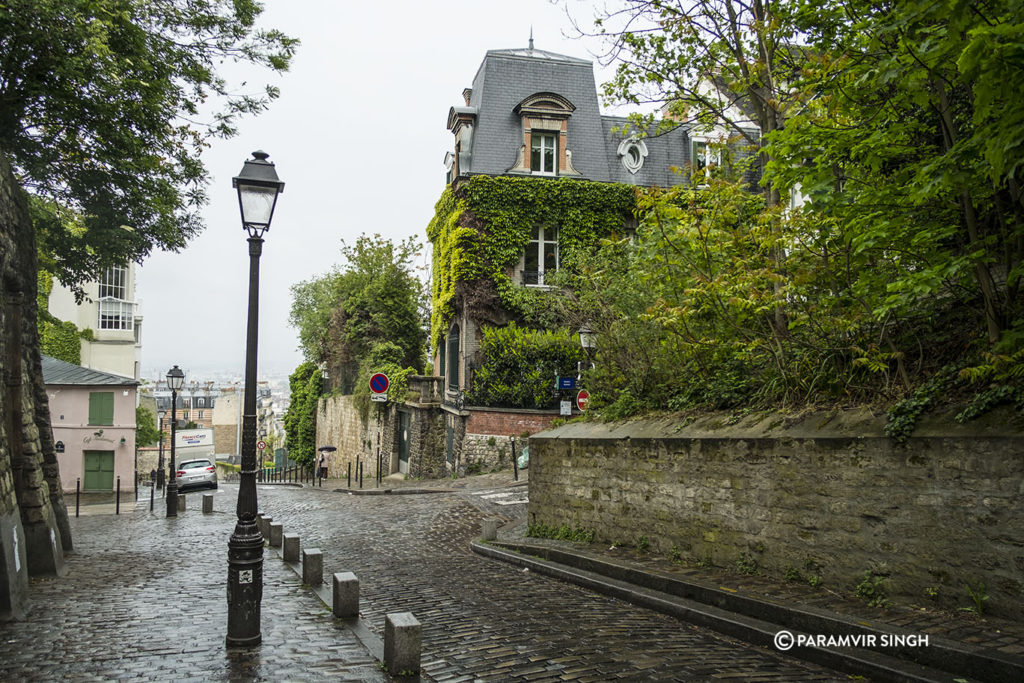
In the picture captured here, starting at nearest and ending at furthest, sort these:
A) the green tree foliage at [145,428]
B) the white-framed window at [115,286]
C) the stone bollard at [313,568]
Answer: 1. the stone bollard at [313,568]
2. the white-framed window at [115,286]
3. the green tree foliage at [145,428]

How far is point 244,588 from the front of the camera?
21.3 ft

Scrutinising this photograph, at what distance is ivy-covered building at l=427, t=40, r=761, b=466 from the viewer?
989 inches

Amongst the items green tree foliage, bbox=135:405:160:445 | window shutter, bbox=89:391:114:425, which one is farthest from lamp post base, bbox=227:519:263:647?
green tree foliage, bbox=135:405:160:445

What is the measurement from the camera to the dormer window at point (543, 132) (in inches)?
1032

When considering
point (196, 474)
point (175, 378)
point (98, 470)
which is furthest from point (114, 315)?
point (175, 378)

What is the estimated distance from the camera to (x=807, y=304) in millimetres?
8188

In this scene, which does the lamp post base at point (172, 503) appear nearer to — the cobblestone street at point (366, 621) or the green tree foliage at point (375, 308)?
the cobblestone street at point (366, 621)

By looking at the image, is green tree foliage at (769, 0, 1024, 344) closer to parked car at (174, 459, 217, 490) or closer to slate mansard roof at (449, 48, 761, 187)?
slate mansard roof at (449, 48, 761, 187)

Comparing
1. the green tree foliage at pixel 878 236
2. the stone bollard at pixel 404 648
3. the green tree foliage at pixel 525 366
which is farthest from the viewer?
the green tree foliage at pixel 525 366

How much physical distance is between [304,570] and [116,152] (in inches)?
361

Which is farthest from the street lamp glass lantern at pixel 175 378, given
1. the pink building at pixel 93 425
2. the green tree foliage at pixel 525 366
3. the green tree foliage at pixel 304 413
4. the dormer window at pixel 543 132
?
the green tree foliage at pixel 304 413

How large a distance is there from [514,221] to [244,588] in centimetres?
2021

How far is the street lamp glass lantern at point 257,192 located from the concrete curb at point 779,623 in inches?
211

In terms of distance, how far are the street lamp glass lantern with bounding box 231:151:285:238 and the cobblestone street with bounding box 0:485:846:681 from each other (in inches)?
154
